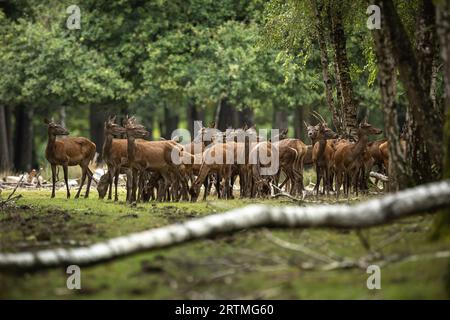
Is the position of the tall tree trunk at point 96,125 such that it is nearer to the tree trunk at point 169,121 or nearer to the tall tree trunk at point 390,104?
the tree trunk at point 169,121

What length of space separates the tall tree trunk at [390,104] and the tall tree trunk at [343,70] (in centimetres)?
799

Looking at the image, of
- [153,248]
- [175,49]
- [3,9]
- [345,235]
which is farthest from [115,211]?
[3,9]

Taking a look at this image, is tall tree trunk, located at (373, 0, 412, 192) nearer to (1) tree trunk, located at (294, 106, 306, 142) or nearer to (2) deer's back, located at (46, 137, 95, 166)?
(2) deer's back, located at (46, 137, 95, 166)

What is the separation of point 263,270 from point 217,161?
1236 cm

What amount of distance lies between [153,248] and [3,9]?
108 feet

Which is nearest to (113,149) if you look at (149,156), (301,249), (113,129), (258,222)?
(113,129)

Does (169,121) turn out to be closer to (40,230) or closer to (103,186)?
(103,186)

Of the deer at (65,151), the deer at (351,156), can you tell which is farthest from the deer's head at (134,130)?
the deer at (351,156)

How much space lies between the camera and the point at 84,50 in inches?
1449

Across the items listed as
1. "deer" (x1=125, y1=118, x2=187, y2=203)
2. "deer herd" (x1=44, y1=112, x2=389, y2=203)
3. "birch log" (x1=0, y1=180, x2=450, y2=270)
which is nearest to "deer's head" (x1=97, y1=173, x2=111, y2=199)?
"deer herd" (x1=44, y1=112, x2=389, y2=203)

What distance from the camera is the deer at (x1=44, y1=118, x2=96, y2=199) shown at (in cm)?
2300

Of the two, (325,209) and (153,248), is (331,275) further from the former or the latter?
(153,248)

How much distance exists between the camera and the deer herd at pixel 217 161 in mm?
21109

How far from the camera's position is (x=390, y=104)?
517 inches
